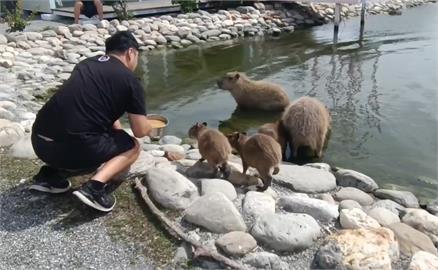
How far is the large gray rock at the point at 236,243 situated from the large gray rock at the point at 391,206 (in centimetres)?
142

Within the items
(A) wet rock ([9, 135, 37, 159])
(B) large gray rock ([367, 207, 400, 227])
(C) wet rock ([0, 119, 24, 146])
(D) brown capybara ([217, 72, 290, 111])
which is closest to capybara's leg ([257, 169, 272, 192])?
(B) large gray rock ([367, 207, 400, 227])

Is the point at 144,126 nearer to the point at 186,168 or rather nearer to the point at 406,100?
the point at 186,168

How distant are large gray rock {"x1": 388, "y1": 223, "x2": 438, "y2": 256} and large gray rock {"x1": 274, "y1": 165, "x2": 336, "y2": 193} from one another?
0.84 meters

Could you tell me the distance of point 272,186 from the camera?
404 centimetres

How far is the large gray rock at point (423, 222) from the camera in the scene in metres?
3.47

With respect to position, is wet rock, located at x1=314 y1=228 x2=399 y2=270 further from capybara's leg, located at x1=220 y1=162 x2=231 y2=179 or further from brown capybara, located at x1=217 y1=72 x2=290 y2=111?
brown capybara, located at x1=217 y1=72 x2=290 y2=111

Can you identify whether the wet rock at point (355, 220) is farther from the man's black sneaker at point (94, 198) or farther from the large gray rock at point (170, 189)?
the man's black sneaker at point (94, 198)

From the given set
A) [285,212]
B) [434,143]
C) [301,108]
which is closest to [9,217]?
[285,212]

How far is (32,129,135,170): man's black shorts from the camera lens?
3.27 meters

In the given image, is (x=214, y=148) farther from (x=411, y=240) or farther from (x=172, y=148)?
(x=411, y=240)

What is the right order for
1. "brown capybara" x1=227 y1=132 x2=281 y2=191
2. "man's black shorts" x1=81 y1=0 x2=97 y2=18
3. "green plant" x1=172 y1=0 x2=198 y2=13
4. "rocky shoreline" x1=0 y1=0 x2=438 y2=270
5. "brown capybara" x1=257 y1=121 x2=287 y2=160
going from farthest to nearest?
1. "green plant" x1=172 y1=0 x2=198 y2=13
2. "man's black shorts" x1=81 y1=0 x2=97 y2=18
3. "brown capybara" x1=257 y1=121 x2=287 y2=160
4. "brown capybara" x1=227 y1=132 x2=281 y2=191
5. "rocky shoreline" x1=0 y1=0 x2=438 y2=270

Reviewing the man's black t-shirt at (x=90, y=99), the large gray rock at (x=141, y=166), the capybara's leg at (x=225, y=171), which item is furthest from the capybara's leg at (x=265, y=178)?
the man's black t-shirt at (x=90, y=99)

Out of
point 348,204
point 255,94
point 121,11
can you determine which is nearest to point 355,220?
point 348,204

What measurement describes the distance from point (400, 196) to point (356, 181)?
1.33 feet
